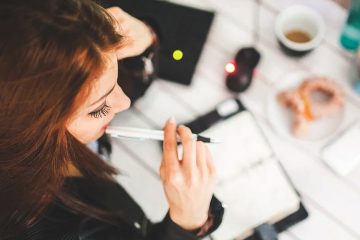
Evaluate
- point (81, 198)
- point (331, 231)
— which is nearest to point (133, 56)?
point (81, 198)

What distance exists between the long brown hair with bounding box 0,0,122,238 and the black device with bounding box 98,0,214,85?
1.30 feet

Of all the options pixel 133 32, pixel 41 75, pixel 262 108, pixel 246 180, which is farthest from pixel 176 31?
pixel 41 75

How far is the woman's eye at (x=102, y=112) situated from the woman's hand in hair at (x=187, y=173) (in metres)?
0.11

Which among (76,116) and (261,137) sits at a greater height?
(76,116)

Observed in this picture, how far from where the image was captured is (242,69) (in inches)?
39.6

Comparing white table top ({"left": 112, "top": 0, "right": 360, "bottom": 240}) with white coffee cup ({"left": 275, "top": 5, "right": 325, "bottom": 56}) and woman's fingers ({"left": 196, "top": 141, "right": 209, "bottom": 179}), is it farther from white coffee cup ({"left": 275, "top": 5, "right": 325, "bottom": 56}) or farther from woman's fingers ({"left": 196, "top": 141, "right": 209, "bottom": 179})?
woman's fingers ({"left": 196, "top": 141, "right": 209, "bottom": 179})

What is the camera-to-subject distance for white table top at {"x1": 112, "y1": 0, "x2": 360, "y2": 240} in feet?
3.17

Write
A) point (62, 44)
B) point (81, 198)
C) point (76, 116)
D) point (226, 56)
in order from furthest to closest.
Answer: point (226, 56), point (81, 198), point (76, 116), point (62, 44)

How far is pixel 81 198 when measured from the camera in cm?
91

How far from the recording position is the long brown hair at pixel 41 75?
0.51m

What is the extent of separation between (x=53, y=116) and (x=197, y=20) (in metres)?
0.58

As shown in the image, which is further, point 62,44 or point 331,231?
point 331,231

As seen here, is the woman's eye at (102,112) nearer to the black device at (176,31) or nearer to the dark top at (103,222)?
the dark top at (103,222)

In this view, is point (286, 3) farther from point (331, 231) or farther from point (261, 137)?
point (331, 231)
